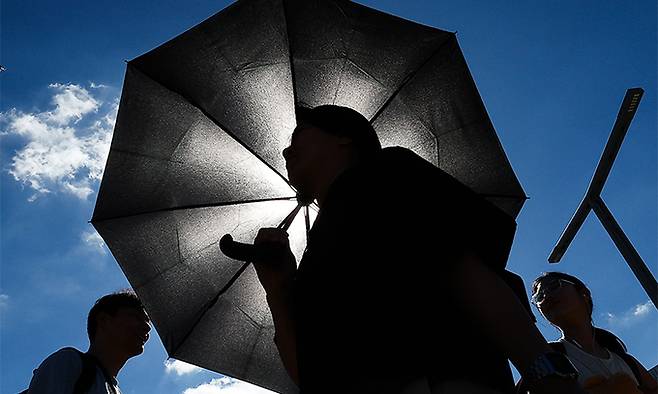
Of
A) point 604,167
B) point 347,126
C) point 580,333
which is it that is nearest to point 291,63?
point 347,126

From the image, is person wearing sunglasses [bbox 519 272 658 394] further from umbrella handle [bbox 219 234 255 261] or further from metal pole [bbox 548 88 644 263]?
metal pole [bbox 548 88 644 263]

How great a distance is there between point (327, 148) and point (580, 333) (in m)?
2.63

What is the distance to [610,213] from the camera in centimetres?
880

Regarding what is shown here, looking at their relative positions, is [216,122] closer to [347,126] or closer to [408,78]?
[408,78]

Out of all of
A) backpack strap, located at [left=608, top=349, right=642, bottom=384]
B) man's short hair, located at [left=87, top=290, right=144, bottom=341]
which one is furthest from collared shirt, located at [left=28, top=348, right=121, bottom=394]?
backpack strap, located at [left=608, top=349, right=642, bottom=384]

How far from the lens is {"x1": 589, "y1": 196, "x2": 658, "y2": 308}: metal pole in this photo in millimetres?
7676

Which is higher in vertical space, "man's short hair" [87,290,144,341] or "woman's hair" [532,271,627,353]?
"man's short hair" [87,290,144,341]

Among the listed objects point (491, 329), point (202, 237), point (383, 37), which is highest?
point (383, 37)

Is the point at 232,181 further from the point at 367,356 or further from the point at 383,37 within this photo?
the point at 367,356

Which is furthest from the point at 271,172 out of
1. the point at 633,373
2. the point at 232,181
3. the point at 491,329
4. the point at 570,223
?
the point at 570,223

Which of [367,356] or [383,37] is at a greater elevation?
[383,37]

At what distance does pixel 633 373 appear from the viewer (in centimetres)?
387

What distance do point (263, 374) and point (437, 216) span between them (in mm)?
3212

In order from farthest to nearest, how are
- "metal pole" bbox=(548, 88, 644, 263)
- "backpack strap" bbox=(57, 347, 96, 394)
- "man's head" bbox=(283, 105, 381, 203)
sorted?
"metal pole" bbox=(548, 88, 644, 263) → "backpack strap" bbox=(57, 347, 96, 394) → "man's head" bbox=(283, 105, 381, 203)
